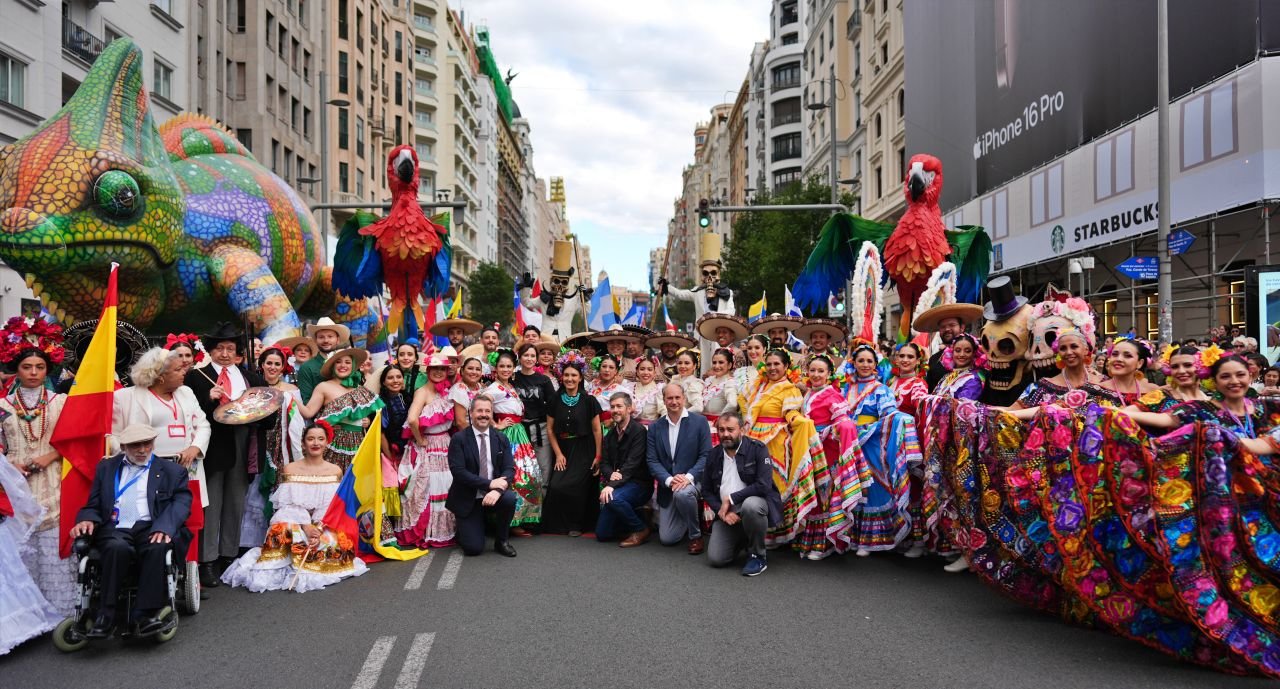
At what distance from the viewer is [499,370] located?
7695 mm

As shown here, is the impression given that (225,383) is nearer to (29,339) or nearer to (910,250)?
(29,339)

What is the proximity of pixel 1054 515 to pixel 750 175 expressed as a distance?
68.5 meters

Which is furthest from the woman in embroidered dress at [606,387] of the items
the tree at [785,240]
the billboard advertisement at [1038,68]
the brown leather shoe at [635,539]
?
the tree at [785,240]

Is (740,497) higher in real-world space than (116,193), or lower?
lower

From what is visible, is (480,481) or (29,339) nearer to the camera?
(29,339)

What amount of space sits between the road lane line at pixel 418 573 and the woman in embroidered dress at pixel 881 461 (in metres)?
3.20

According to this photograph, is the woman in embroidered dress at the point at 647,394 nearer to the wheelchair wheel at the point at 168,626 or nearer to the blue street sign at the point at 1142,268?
the wheelchair wheel at the point at 168,626

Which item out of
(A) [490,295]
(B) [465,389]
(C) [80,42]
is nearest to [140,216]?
(B) [465,389]

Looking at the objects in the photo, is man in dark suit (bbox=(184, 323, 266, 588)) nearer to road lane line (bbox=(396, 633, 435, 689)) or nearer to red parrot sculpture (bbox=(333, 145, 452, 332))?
road lane line (bbox=(396, 633, 435, 689))

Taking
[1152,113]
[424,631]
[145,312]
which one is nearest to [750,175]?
[1152,113]

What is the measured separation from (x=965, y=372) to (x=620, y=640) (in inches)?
132

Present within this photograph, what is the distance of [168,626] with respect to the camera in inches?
187

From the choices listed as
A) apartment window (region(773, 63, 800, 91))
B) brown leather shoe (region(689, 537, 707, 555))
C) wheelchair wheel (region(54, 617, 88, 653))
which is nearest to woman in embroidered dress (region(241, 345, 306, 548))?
wheelchair wheel (region(54, 617, 88, 653))

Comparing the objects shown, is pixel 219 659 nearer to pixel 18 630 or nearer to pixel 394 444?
pixel 18 630
